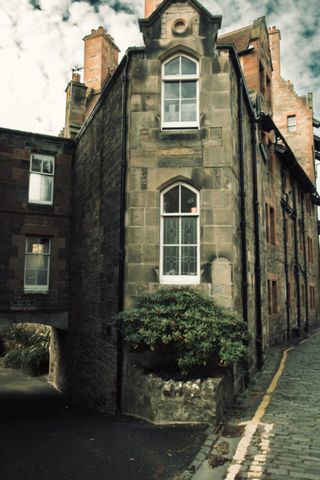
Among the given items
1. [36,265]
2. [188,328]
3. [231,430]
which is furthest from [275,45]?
[231,430]

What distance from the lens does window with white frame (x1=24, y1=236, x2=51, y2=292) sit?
47.4ft

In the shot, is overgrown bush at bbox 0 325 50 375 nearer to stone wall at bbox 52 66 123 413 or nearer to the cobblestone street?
stone wall at bbox 52 66 123 413

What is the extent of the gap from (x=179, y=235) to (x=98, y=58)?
1453 cm

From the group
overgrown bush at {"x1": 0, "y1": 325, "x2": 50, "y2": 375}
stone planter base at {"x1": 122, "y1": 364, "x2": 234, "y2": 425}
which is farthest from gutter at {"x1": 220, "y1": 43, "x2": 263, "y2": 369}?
overgrown bush at {"x1": 0, "y1": 325, "x2": 50, "y2": 375}

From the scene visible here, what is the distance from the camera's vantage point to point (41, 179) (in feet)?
49.7

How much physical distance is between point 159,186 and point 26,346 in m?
18.9

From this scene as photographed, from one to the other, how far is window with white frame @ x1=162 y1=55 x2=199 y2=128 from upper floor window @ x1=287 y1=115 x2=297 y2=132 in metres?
21.4

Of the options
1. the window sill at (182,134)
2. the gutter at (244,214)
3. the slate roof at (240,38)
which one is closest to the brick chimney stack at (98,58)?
the slate roof at (240,38)

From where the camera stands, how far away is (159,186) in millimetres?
9523

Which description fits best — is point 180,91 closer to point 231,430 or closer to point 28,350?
point 231,430

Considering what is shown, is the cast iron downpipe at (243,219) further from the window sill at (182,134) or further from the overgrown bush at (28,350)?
the overgrown bush at (28,350)

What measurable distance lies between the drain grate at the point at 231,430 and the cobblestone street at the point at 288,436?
280 millimetres

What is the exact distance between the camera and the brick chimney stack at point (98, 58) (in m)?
20.3

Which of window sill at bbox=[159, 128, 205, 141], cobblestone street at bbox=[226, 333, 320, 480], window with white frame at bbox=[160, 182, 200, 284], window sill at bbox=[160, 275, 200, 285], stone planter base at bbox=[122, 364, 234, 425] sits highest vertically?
window sill at bbox=[159, 128, 205, 141]
